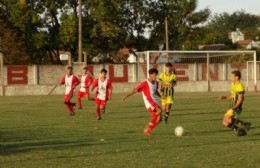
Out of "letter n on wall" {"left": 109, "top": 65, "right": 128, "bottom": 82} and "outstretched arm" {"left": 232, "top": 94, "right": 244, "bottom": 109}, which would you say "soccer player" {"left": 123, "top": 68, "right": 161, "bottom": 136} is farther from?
"letter n on wall" {"left": 109, "top": 65, "right": 128, "bottom": 82}

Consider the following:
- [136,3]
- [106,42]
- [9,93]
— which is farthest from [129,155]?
[136,3]

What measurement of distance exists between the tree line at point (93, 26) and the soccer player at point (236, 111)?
134ft

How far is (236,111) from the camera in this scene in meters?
16.3

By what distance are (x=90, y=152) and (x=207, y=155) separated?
219 cm

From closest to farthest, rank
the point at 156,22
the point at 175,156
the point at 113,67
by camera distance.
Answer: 1. the point at 175,156
2. the point at 113,67
3. the point at 156,22

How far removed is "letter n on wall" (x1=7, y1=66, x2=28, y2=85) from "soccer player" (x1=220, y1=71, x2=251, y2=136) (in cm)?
3602

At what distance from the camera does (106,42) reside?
61.1m

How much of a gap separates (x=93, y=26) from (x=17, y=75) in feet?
34.6

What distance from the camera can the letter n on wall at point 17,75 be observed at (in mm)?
50812

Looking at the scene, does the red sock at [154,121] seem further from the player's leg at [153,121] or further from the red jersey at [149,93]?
the red jersey at [149,93]

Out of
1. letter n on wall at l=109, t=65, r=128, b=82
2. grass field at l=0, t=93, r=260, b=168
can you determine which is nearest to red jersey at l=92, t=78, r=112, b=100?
grass field at l=0, t=93, r=260, b=168

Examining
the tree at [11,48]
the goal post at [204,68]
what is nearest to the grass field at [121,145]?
the goal post at [204,68]

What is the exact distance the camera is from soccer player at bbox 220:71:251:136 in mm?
15867

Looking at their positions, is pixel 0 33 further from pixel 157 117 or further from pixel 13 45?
pixel 157 117
